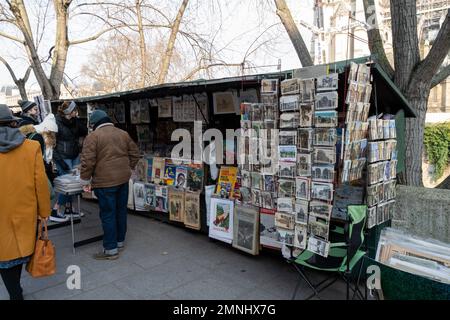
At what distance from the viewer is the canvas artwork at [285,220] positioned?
3.10 metres

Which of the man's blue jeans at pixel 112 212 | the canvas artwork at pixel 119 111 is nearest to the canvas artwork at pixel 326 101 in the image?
the man's blue jeans at pixel 112 212

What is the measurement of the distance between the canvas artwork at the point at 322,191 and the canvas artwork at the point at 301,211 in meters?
0.11

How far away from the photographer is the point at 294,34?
604 centimetres

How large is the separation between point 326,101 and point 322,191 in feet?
2.47

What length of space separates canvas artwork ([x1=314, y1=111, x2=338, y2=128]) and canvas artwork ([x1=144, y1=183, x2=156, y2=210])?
3323mm

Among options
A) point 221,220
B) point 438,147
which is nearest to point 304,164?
point 221,220

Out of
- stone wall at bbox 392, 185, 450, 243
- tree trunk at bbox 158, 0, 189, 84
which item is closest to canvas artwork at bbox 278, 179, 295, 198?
stone wall at bbox 392, 185, 450, 243

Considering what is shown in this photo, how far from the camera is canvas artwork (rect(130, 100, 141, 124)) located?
596cm

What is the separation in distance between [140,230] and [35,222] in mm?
2405

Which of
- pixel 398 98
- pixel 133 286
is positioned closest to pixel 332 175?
pixel 398 98

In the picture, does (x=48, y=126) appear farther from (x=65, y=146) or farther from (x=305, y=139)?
(x=305, y=139)

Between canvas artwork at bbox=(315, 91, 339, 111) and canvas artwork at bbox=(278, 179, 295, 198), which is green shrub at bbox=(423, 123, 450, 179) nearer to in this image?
canvas artwork at bbox=(278, 179, 295, 198)

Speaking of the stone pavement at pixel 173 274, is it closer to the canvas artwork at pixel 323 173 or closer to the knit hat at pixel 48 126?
the canvas artwork at pixel 323 173
